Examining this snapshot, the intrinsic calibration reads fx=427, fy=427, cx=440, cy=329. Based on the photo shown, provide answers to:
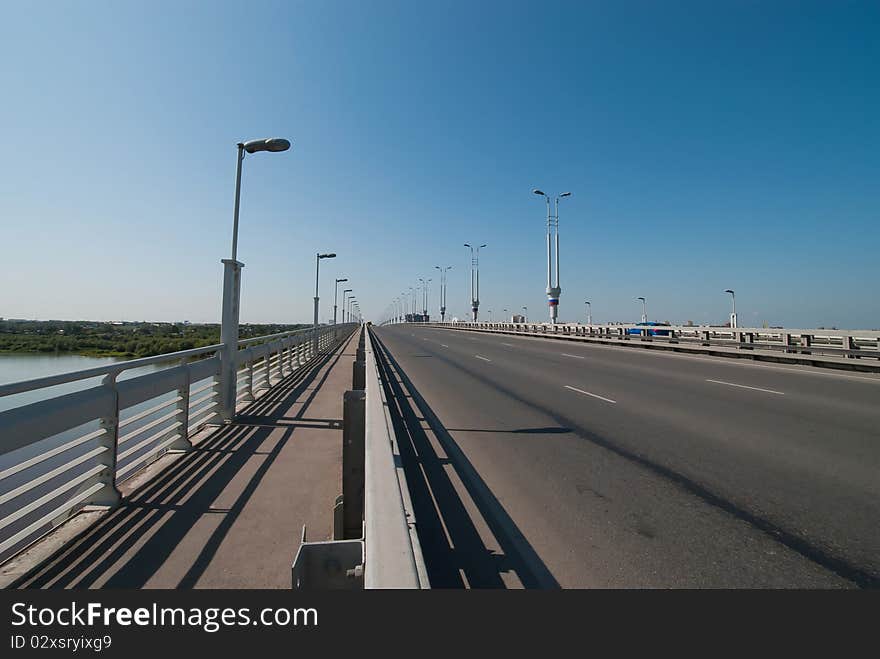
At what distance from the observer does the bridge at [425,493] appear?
2918 mm

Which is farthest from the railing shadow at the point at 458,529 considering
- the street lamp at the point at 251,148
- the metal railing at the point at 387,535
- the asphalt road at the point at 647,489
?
the street lamp at the point at 251,148

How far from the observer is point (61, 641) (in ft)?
6.99

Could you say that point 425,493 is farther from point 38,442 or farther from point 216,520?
point 38,442

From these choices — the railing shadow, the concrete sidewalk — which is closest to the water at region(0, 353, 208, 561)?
the concrete sidewalk

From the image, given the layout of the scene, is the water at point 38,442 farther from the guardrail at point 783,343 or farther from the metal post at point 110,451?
the guardrail at point 783,343

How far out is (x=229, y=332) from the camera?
7.62 metres

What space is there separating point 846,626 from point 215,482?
209 inches

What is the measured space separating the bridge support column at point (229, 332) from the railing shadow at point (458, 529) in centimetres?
326

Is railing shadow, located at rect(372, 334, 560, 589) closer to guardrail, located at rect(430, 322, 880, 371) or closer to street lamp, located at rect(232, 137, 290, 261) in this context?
street lamp, located at rect(232, 137, 290, 261)

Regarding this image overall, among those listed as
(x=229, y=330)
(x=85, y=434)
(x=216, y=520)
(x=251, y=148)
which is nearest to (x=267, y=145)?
(x=251, y=148)

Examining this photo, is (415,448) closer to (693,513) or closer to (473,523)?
(473,523)

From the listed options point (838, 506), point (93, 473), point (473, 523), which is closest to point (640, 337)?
point (838, 506)

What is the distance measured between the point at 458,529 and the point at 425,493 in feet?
2.83

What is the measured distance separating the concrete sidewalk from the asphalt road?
1.09 meters
